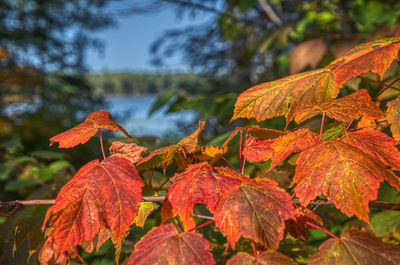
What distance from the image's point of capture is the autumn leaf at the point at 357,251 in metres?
0.35

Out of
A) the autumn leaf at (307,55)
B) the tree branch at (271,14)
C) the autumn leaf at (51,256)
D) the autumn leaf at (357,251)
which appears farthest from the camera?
the tree branch at (271,14)

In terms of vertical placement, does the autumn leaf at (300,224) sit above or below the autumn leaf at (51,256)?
above

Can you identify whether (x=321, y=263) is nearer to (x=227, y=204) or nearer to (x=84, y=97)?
(x=227, y=204)

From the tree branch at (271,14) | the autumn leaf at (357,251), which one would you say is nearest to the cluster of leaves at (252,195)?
the autumn leaf at (357,251)

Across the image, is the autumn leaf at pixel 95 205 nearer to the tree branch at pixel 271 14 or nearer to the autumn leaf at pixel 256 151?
the autumn leaf at pixel 256 151

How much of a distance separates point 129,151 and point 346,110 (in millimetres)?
328

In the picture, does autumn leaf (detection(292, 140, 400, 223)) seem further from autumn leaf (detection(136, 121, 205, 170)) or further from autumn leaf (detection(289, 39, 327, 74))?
autumn leaf (detection(289, 39, 327, 74))

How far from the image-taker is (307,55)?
1376 millimetres

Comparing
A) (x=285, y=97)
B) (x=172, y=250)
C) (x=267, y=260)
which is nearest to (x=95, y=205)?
(x=172, y=250)

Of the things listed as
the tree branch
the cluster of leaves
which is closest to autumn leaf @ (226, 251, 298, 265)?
the cluster of leaves

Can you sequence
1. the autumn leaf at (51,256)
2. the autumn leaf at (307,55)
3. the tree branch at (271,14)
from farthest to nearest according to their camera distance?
the tree branch at (271,14) → the autumn leaf at (307,55) → the autumn leaf at (51,256)

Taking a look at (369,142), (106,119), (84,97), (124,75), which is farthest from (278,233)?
(124,75)

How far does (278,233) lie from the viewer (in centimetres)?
36

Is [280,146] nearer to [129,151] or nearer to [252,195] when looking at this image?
[252,195]
